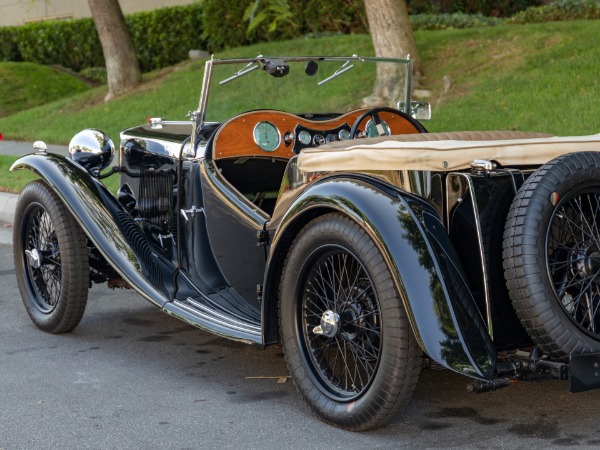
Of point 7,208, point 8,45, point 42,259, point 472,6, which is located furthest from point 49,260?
point 8,45

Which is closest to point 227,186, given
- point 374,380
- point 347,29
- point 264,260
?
point 264,260

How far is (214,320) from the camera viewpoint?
478 centimetres

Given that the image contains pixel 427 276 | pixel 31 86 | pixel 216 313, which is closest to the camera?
pixel 427 276

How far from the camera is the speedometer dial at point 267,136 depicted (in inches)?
212

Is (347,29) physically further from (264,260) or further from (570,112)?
(264,260)

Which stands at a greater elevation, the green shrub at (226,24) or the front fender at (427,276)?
the green shrub at (226,24)

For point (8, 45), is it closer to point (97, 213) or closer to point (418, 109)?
point (97, 213)

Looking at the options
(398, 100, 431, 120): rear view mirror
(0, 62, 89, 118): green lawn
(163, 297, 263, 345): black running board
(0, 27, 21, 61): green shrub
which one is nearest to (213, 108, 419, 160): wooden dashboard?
(398, 100, 431, 120): rear view mirror

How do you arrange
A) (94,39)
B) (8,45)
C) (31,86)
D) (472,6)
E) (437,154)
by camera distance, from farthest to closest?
(8,45)
(94,39)
(31,86)
(472,6)
(437,154)

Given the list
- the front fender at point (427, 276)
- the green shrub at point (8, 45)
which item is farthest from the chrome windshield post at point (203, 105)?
the green shrub at point (8, 45)

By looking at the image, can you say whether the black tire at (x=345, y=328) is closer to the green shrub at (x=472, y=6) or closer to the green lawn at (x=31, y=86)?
the green shrub at (x=472, y=6)

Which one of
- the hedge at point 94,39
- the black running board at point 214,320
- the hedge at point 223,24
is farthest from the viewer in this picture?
the hedge at point 94,39

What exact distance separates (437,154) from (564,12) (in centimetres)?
1231

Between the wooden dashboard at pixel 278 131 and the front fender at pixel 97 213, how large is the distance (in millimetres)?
733
